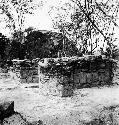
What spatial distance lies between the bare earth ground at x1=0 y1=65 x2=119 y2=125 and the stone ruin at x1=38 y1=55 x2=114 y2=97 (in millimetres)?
357

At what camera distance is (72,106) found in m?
7.19

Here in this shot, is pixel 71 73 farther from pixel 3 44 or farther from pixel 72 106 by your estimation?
pixel 3 44

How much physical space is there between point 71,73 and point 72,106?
245 cm

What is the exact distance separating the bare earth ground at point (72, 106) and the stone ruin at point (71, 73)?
357 mm

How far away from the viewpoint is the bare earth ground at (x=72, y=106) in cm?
590

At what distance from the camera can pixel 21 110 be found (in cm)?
682

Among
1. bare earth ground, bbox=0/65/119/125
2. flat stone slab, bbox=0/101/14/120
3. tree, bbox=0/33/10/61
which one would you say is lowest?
bare earth ground, bbox=0/65/119/125

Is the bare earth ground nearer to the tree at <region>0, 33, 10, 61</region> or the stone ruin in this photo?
the stone ruin

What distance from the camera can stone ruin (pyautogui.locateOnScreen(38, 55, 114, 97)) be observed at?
340 inches

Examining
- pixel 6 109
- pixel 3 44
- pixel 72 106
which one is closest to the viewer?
pixel 6 109

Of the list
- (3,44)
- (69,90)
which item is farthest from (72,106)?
(3,44)

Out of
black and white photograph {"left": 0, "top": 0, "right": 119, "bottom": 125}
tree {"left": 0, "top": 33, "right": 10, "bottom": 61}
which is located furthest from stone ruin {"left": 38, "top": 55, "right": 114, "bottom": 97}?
tree {"left": 0, "top": 33, "right": 10, "bottom": 61}

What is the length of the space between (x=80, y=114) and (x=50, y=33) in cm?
2442

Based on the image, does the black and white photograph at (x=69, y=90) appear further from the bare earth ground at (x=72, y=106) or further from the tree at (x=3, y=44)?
the tree at (x=3, y=44)
